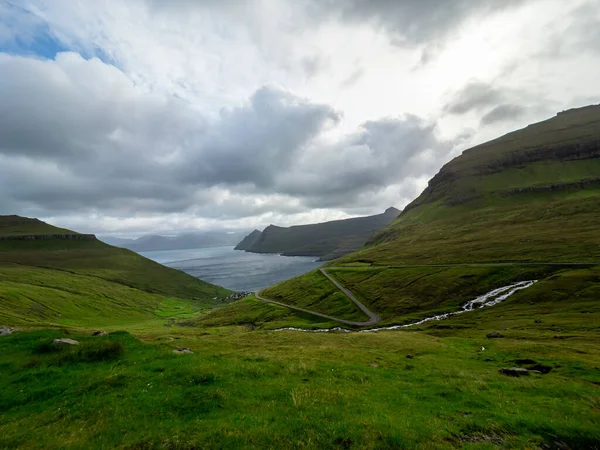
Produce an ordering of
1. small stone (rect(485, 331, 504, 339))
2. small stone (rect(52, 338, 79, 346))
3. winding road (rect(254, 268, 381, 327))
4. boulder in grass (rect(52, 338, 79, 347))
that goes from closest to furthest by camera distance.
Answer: boulder in grass (rect(52, 338, 79, 347)), small stone (rect(52, 338, 79, 346)), small stone (rect(485, 331, 504, 339)), winding road (rect(254, 268, 381, 327))

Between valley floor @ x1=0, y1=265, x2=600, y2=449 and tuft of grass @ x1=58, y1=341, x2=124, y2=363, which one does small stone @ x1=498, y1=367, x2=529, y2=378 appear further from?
tuft of grass @ x1=58, y1=341, x2=124, y2=363

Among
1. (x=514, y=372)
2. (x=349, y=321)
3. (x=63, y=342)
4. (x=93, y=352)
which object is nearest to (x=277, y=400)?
(x=93, y=352)

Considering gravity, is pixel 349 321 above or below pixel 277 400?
below

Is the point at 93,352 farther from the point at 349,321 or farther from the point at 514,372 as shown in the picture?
the point at 349,321

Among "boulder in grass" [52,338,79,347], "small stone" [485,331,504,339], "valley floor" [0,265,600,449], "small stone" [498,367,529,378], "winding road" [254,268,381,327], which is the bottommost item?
"winding road" [254,268,381,327]

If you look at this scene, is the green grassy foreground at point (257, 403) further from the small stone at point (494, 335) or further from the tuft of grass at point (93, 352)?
the small stone at point (494, 335)

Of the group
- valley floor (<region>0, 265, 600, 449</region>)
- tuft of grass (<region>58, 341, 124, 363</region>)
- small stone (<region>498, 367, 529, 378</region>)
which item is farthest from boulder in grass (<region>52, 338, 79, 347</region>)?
small stone (<region>498, 367, 529, 378</region>)

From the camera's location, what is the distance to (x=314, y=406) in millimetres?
16922

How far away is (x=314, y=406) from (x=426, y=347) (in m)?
39.8

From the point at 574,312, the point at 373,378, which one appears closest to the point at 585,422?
the point at 373,378

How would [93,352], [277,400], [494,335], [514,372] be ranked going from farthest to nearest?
[494,335] → [514,372] → [93,352] → [277,400]

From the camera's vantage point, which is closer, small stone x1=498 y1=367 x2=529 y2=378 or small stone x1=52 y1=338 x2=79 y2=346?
small stone x1=52 y1=338 x2=79 y2=346

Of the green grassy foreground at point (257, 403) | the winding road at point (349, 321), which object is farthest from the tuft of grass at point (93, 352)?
the winding road at point (349, 321)

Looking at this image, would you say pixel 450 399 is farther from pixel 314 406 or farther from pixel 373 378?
pixel 314 406
